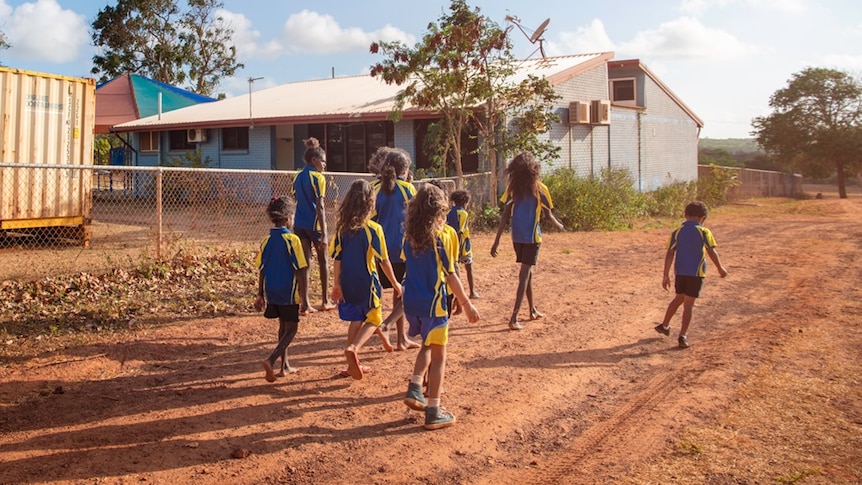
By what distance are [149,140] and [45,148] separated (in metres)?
14.1

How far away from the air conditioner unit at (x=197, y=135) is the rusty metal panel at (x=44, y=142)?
10178mm

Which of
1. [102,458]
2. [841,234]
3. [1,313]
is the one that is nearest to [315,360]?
[102,458]

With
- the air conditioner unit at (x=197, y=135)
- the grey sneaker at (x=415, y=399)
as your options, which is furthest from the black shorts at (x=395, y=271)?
the air conditioner unit at (x=197, y=135)

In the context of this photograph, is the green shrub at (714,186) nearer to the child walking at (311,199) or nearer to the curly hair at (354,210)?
the child walking at (311,199)

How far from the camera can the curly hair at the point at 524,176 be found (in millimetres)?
7586

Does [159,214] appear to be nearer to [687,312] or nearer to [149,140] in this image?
[687,312]

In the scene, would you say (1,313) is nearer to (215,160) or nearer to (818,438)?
(818,438)

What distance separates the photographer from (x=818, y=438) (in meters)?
4.58

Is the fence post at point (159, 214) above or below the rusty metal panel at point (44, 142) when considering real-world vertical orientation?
below

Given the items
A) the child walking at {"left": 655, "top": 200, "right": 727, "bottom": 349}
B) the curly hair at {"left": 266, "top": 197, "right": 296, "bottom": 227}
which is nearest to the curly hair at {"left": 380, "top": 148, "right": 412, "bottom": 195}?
the curly hair at {"left": 266, "top": 197, "right": 296, "bottom": 227}

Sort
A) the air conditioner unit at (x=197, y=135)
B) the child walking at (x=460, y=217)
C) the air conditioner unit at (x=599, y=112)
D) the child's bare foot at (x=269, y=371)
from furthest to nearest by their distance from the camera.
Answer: the air conditioner unit at (x=197, y=135)
the air conditioner unit at (x=599, y=112)
the child walking at (x=460, y=217)
the child's bare foot at (x=269, y=371)

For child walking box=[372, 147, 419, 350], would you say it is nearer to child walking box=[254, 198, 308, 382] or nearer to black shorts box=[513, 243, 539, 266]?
child walking box=[254, 198, 308, 382]

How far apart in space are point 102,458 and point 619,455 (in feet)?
9.97

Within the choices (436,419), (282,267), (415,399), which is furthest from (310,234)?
(436,419)
